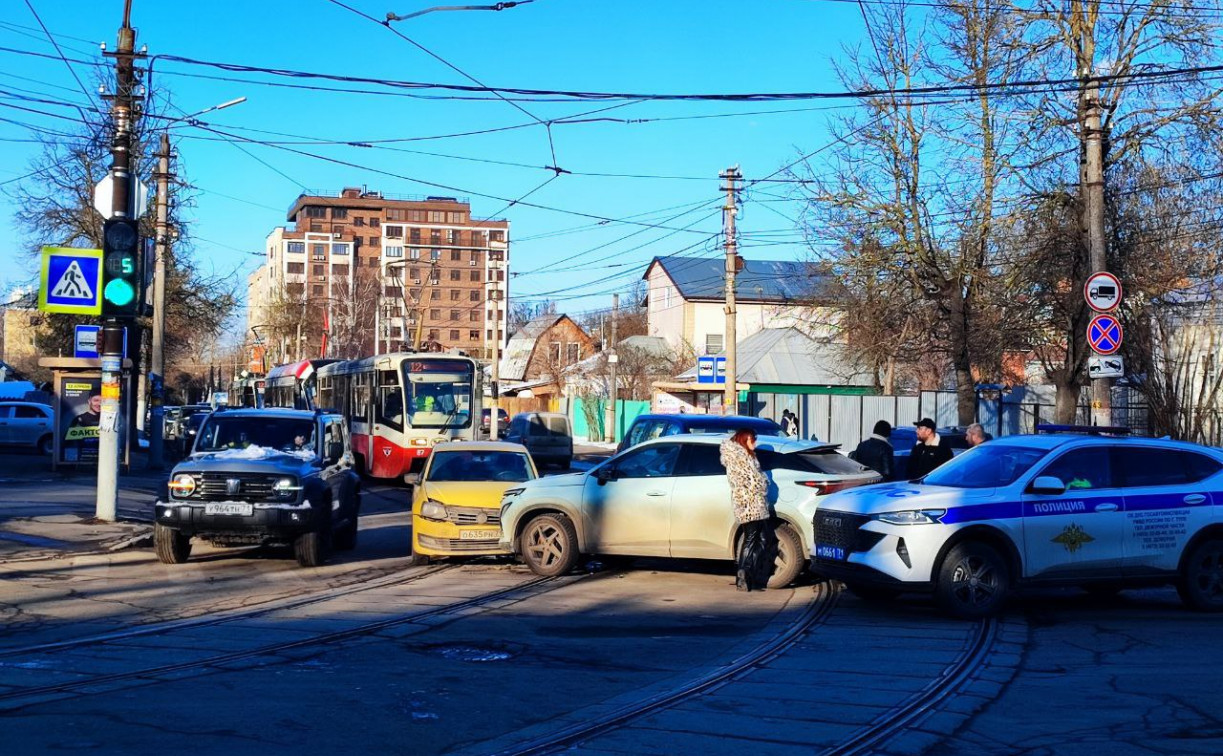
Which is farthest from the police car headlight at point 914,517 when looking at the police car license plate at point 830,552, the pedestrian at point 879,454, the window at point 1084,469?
the pedestrian at point 879,454

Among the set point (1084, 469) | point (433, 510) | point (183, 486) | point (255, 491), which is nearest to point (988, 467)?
point (1084, 469)

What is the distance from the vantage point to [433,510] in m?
15.4

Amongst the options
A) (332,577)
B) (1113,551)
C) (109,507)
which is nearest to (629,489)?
(332,577)

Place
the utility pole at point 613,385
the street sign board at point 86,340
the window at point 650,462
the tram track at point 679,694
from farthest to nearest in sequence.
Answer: the utility pole at point 613,385
the street sign board at point 86,340
the window at point 650,462
the tram track at point 679,694

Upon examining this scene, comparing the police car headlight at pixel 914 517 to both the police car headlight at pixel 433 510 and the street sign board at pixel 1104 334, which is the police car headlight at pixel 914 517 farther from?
the street sign board at pixel 1104 334

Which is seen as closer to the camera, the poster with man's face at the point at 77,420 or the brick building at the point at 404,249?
the poster with man's face at the point at 77,420

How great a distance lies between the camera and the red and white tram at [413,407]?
3069cm

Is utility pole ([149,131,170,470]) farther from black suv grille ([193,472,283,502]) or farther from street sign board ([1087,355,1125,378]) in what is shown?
street sign board ([1087,355,1125,378])

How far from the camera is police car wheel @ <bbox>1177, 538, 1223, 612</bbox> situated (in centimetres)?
1227

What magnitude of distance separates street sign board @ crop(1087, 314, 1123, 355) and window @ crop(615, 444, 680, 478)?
6.38 meters

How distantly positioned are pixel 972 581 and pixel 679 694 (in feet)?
14.7

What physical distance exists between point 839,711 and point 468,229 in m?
114

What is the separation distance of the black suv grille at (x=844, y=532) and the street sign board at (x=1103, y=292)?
6359 mm

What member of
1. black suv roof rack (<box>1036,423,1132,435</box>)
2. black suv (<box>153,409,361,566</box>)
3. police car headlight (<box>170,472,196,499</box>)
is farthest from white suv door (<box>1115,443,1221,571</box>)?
police car headlight (<box>170,472,196,499</box>)
